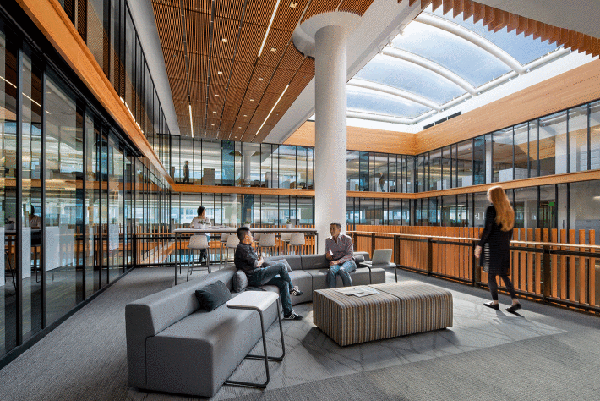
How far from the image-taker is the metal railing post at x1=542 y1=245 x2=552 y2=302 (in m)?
5.38

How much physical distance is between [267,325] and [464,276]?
16.5 feet

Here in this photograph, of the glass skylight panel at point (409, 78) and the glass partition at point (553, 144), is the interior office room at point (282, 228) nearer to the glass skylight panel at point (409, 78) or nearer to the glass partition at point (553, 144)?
the glass partition at point (553, 144)

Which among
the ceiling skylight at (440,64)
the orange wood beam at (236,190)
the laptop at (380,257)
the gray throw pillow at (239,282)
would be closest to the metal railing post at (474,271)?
the laptop at (380,257)

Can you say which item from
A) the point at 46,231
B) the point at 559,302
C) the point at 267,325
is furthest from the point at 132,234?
the point at 559,302

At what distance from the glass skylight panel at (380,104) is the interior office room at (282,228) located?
4.72 ft

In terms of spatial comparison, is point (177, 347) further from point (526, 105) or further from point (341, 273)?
point (526, 105)

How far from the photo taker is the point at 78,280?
5484 mm

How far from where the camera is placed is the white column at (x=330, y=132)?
25.1ft

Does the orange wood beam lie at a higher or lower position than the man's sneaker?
higher

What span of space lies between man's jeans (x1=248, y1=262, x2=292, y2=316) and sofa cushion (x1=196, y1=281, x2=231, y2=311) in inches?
35.0

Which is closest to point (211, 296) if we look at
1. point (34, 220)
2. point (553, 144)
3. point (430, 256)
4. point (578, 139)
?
point (34, 220)

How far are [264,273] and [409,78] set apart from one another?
13.5 m

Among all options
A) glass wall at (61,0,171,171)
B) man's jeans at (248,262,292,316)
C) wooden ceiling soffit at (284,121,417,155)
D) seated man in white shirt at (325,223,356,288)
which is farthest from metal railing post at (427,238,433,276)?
wooden ceiling soffit at (284,121,417,155)

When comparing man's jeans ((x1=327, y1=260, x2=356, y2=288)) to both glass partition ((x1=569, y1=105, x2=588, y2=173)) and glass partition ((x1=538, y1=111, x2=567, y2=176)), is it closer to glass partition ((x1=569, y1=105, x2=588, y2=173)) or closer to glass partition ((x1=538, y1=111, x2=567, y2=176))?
glass partition ((x1=569, y1=105, x2=588, y2=173))
